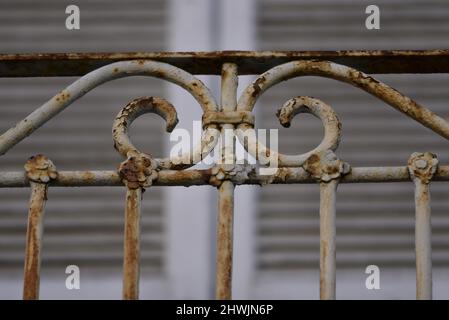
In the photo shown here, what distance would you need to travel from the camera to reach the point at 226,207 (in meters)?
2.80

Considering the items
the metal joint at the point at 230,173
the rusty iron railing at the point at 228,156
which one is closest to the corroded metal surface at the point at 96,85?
the rusty iron railing at the point at 228,156

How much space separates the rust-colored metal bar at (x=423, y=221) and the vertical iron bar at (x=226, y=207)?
408 mm

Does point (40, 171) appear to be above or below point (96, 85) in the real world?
below

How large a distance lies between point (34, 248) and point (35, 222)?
0.19 feet

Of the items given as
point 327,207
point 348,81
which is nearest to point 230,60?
point 348,81

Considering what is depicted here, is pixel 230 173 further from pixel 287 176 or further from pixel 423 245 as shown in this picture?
pixel 423 245

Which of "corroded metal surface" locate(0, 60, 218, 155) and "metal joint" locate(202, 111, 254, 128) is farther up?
"corroded metal surface" locate(0, 60, 218, 155)

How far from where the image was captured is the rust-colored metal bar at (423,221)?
2.78 m

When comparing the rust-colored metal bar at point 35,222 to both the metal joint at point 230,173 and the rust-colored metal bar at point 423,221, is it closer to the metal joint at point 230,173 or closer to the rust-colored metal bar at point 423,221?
the metal joint at point 230,173

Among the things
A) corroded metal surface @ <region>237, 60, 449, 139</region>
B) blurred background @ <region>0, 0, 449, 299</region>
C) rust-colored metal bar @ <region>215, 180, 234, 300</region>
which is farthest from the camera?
blurred background @ <region>0, 0, 449, 299</region>

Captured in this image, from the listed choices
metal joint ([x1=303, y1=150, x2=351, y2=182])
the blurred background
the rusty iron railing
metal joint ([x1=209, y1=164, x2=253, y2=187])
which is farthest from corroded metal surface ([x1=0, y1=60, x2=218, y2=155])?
the blurred background

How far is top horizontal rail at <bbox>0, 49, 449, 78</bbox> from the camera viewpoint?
2.93 metres
